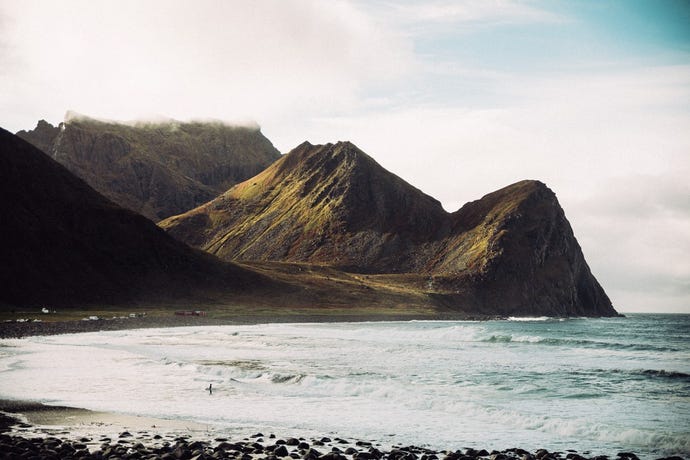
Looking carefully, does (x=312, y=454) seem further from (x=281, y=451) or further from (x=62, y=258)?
(x=62, y=258)

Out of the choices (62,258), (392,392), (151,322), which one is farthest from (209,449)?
(62,258)

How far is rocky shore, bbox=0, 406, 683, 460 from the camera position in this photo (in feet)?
73.6

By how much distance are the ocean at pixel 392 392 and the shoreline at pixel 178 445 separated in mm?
1328

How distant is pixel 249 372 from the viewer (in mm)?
46938

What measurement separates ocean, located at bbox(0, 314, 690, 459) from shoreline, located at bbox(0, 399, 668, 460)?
1328 mm

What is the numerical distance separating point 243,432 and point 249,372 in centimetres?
1935

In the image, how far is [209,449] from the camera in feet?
78.4

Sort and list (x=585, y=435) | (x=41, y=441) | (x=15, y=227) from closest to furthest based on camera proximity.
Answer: (x=41, y=441) → (x=585, y=435) → (x=15, y=227)

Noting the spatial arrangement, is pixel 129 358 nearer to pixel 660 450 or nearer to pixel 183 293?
pixel 660 450

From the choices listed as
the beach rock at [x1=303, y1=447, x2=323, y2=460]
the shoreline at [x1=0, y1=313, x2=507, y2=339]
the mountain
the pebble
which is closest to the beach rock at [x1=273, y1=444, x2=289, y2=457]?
the pebble

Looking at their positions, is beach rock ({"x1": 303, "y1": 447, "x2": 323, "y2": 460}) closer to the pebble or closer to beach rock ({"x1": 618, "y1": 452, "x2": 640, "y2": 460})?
the pebble

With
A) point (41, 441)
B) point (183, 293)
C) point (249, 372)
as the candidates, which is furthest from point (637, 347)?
point (183, 293)

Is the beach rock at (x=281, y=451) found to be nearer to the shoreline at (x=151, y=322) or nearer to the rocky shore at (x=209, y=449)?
the rocky shore at (x=209, y=449)

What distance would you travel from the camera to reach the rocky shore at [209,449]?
2244 centimetres
